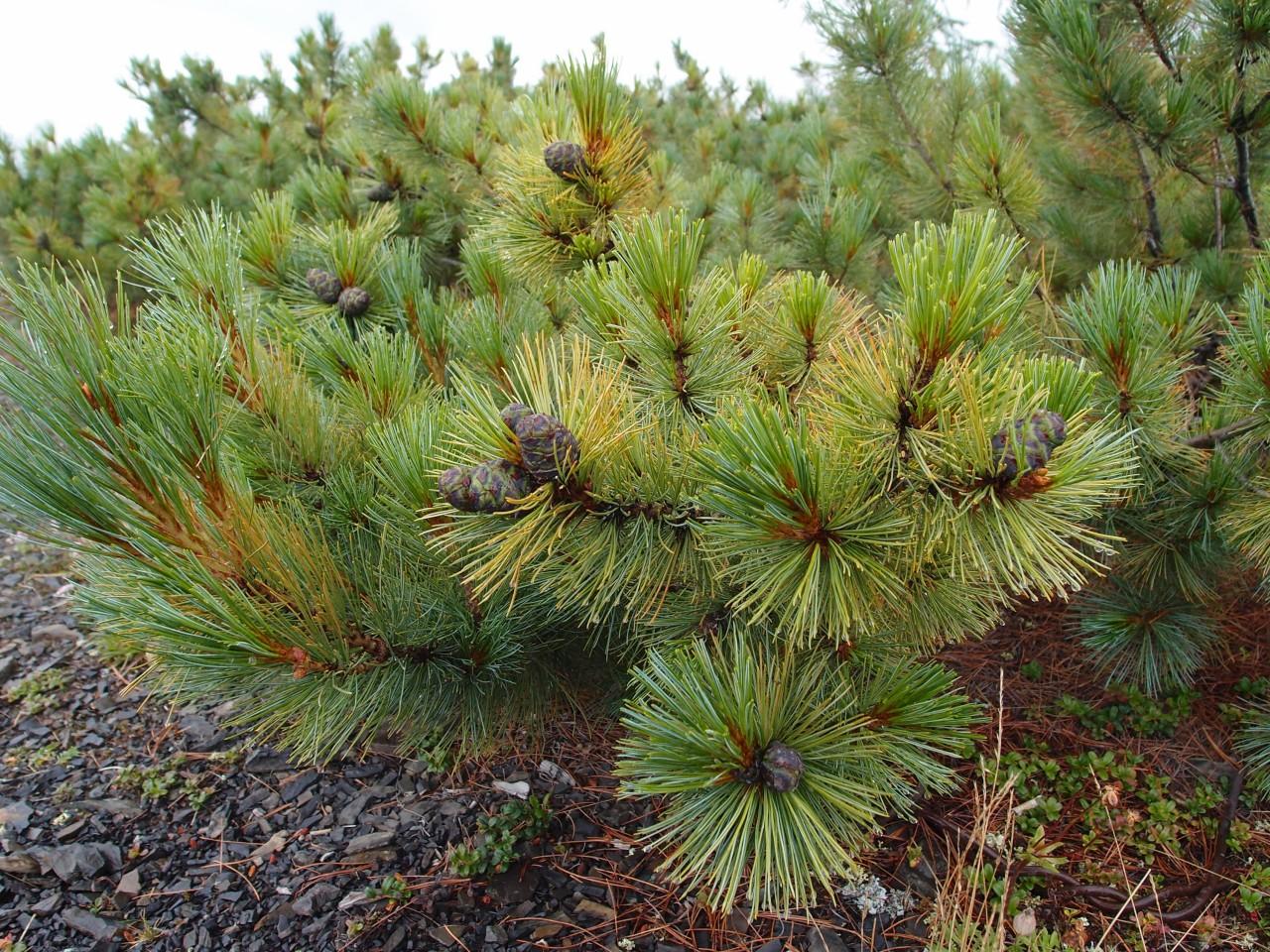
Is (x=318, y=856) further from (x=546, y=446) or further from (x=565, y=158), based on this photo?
(x=565, y=158)

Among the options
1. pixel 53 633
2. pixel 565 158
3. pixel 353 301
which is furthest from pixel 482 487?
pixel 53 633

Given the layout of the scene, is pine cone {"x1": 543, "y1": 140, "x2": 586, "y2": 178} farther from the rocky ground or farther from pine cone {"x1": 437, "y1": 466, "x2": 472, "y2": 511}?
the rocky ground

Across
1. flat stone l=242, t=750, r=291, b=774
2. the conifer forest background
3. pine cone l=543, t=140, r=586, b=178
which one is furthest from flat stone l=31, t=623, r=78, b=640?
pine cone l=543, t=140, r=586, b=178

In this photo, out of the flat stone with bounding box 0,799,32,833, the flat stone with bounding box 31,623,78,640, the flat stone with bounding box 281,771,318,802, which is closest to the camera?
the flat stone with bounding box 0,799,32,833

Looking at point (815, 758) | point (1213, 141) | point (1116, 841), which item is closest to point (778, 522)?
point (815, 758)

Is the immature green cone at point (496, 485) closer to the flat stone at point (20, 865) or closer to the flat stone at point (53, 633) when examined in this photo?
the flat stone at point (20, 865)

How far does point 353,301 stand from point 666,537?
1.08 meters

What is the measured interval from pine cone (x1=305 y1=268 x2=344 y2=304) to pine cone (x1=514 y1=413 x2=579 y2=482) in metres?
1.08

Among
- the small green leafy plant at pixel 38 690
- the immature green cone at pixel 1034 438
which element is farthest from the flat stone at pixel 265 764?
the immature green cone at pixel 1034 438

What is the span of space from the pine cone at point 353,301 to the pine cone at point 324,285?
2 cm

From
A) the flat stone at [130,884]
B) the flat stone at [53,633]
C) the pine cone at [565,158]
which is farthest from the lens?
the flat stone at [53,633]

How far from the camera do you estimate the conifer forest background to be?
103 centimetres

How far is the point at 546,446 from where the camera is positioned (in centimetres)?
106

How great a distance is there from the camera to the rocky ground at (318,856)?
5.81 feet
